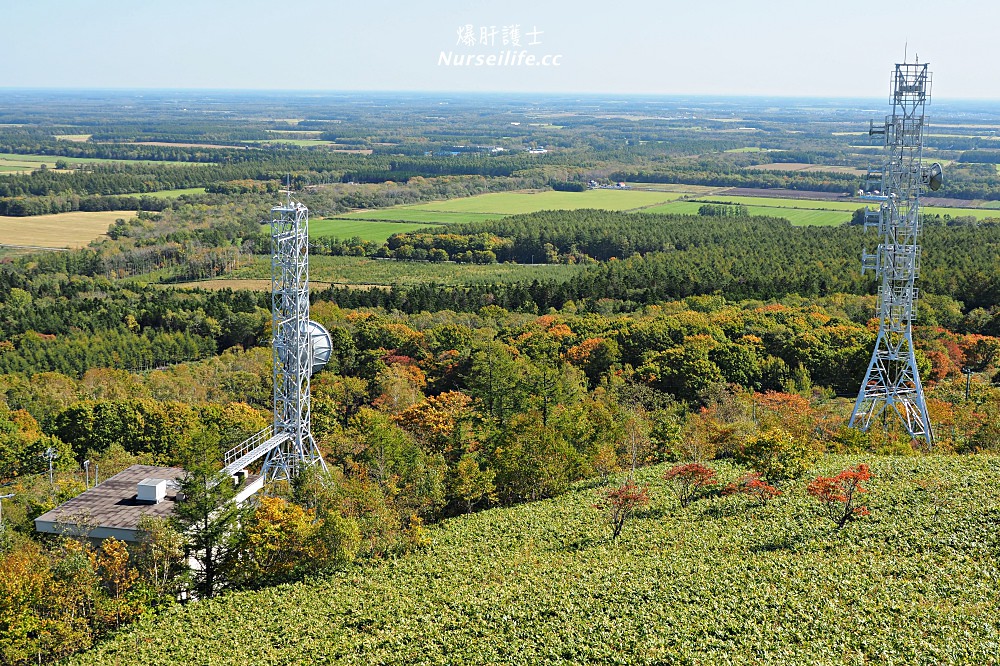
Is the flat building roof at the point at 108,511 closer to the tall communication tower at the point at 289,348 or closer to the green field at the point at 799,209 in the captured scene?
the tall communication tower at the point at 289,348

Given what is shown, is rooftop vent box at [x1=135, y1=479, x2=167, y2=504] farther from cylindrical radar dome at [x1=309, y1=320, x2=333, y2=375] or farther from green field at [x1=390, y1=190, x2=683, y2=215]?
green field at [x1=390, y1=190, x2=683, y2=215]

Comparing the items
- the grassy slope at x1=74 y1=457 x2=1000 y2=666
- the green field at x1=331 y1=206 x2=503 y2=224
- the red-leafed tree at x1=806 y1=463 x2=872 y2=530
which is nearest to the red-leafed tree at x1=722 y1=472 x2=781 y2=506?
the grassy slope at x1=74 y1=457 x2=1000 y2=666

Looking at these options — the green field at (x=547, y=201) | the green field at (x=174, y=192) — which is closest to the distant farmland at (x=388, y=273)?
the green field at (x=547, y=201)

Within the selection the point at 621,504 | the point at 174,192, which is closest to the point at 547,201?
the point at 174,192

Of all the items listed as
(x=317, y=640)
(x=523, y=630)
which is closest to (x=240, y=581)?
(x=317, y=640)

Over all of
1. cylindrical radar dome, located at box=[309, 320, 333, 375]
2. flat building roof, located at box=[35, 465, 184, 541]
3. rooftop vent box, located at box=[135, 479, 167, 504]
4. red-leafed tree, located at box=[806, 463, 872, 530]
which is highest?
cylindrical radar dome, located at box=[309, 320, 333, 375]

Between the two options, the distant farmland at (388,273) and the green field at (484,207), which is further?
the green field at (484,207)
